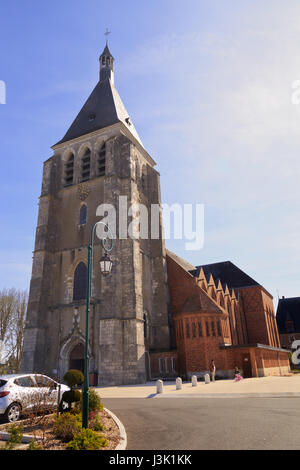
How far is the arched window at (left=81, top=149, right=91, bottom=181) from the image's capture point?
31.5m

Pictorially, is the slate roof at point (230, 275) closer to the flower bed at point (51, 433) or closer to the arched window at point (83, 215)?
the arched window at point (83, 215)

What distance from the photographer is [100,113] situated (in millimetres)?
34656

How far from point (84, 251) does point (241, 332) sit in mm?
21651

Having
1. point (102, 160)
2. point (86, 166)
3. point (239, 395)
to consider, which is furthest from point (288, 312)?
point (239, 395)

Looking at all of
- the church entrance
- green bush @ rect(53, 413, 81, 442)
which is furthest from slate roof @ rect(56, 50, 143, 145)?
green bush @ rect(53, 413, 81, 442)

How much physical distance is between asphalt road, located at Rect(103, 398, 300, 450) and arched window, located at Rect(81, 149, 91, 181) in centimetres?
2368

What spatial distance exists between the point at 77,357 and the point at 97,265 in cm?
704

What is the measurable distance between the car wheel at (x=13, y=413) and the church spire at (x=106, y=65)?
38529 mm

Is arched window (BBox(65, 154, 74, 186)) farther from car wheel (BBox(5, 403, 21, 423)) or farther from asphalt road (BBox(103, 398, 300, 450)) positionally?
car wheel (BBox(5, 403, 21, 423))

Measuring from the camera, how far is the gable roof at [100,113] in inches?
1310

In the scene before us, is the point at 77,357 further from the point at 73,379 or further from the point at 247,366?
the point at 73,379

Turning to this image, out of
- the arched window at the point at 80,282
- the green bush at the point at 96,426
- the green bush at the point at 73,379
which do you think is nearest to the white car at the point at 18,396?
the green bush at the point at 96,426

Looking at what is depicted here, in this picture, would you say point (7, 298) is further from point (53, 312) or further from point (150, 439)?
point (150, 439)
